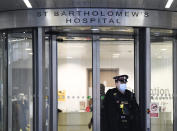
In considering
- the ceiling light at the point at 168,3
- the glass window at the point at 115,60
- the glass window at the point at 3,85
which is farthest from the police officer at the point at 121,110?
the glass window at the point at 3,85

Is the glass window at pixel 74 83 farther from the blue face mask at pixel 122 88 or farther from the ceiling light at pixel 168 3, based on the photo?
the ceiling light at pixel 168 3

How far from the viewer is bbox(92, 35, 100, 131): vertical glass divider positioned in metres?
8.95

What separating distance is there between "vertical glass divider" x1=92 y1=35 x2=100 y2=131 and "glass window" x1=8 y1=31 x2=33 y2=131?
1.44 metres

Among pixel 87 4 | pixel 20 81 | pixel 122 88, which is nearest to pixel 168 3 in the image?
pixel 87 4

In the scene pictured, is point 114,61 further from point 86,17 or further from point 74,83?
point 86,17

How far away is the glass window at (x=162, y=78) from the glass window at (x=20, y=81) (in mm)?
2845

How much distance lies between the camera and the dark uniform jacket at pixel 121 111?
344 inches

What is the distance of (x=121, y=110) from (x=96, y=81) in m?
0.88

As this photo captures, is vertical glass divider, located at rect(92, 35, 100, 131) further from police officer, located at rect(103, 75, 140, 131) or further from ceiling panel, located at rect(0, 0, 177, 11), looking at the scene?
ceiling panel, located at rect(0, 0, 177, 11)

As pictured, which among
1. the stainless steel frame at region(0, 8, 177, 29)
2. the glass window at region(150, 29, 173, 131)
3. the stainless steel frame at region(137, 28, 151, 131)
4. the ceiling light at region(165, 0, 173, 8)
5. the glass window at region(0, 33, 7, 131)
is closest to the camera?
the ceiling light at region(165, 0, 173, 8)

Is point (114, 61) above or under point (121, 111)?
above

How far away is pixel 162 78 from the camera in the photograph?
9.25 metres

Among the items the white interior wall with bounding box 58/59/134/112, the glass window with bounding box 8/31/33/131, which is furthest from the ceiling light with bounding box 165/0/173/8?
the glass window with bounding box 8/31/33/131

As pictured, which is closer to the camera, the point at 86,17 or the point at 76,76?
the point at 86,17
